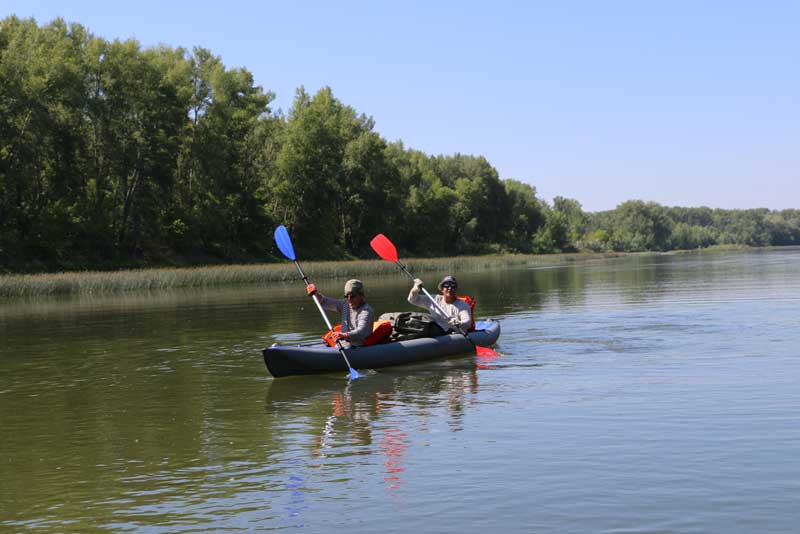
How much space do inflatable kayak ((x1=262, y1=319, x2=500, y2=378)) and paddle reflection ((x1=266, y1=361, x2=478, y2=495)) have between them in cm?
20

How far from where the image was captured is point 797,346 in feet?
44.5

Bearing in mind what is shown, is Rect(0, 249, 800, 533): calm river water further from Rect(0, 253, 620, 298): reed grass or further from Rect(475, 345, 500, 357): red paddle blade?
Rect(0, 253, 620, 298): reed grass

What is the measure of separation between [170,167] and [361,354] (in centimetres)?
4245

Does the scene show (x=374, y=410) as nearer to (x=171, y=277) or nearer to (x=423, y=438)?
(x=423, y=438)

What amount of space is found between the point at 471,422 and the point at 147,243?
4791 cm

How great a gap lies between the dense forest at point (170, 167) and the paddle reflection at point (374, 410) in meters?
35.1

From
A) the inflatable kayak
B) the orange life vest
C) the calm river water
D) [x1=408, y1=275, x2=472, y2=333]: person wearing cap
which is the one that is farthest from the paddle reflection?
[x1=408, y1=275, x2=472, y2=333]: person wearing cap

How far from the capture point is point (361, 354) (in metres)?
12.4

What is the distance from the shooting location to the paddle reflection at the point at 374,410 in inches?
301

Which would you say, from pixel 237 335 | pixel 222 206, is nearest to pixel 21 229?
pixel 222 206

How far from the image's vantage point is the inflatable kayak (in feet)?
38.9

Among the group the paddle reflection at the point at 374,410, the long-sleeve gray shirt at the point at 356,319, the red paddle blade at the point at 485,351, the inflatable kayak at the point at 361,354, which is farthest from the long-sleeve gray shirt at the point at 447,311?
the long-sleeve gray shirt at the point at 356,319

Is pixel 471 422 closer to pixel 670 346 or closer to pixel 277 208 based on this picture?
pixel 670 346

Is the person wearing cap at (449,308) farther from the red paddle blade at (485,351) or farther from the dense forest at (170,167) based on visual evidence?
the dense forest at (170,167)
